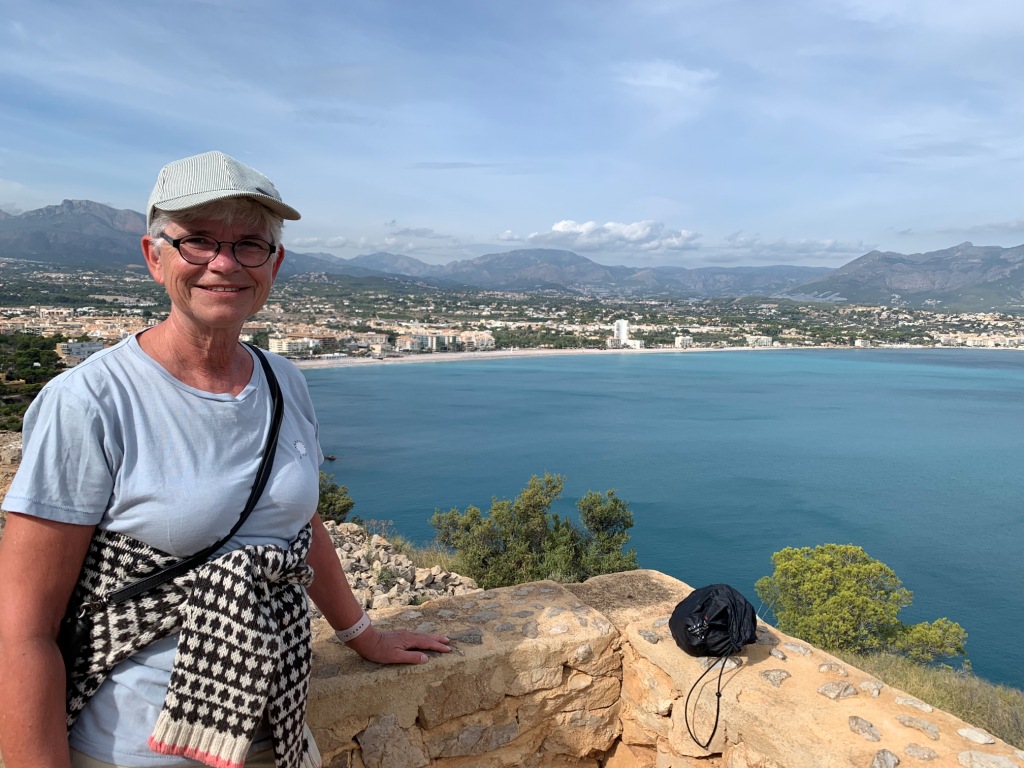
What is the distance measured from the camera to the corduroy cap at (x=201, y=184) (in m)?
1.09

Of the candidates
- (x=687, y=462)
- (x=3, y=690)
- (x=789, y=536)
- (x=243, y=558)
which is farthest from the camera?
(x=687, y=462)

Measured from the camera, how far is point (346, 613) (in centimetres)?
174

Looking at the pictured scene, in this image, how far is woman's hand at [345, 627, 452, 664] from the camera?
6.15ft

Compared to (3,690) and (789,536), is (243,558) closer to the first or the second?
(3,690)

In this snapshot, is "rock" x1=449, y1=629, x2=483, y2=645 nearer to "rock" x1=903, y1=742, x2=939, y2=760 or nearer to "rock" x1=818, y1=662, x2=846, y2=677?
"rock" x1=818, y1=662, x2=846, y2=677

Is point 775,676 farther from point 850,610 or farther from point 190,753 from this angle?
point 850,610

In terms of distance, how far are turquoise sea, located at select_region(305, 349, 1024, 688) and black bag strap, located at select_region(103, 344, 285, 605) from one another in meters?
16.1

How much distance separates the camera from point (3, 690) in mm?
966

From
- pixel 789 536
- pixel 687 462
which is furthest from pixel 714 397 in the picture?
pixel 789 536

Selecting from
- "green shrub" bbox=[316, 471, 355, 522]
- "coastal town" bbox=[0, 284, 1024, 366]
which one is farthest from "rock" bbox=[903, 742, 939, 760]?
"coastal town" bbox=[0, 284, 1024, 366]

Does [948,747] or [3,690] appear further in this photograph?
[948,747]

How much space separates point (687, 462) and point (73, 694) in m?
27.6

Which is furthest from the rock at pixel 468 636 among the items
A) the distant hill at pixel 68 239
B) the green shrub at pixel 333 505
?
the distant hill at pixel 68 239

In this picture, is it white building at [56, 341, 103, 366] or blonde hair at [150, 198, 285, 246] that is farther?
A: white building at [56, 341, 103, 366]
